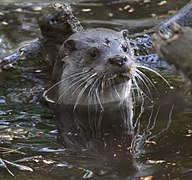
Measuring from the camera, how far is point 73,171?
337cm

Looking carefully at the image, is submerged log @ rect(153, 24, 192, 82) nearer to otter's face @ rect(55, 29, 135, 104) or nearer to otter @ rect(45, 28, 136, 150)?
otter @ rect(45, 28, 136, 150)

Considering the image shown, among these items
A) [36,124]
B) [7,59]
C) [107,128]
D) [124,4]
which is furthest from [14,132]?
[124,4]

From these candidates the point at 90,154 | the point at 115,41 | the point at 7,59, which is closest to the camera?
the point at 90,154

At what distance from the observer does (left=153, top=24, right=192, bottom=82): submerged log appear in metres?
1.94

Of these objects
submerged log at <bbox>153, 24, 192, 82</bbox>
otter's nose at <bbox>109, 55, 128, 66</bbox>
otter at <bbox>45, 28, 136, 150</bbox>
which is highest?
submerged log at <bbox>153, 24, 192, 82</bbox>

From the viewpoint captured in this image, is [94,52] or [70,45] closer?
[94,52]

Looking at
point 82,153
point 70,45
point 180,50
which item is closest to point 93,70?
point 70,45

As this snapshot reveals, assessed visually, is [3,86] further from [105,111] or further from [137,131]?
[137,131]

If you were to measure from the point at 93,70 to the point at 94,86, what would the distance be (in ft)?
0.69

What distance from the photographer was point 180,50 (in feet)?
6.45

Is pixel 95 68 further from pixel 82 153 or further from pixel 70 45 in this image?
pixel 82 153

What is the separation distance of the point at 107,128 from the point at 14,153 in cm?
89

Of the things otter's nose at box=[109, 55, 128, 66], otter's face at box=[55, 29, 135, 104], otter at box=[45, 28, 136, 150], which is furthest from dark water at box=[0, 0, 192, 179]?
otter's nose at box=[109, 55, 128, 66]

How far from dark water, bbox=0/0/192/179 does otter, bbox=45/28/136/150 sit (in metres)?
0.14
